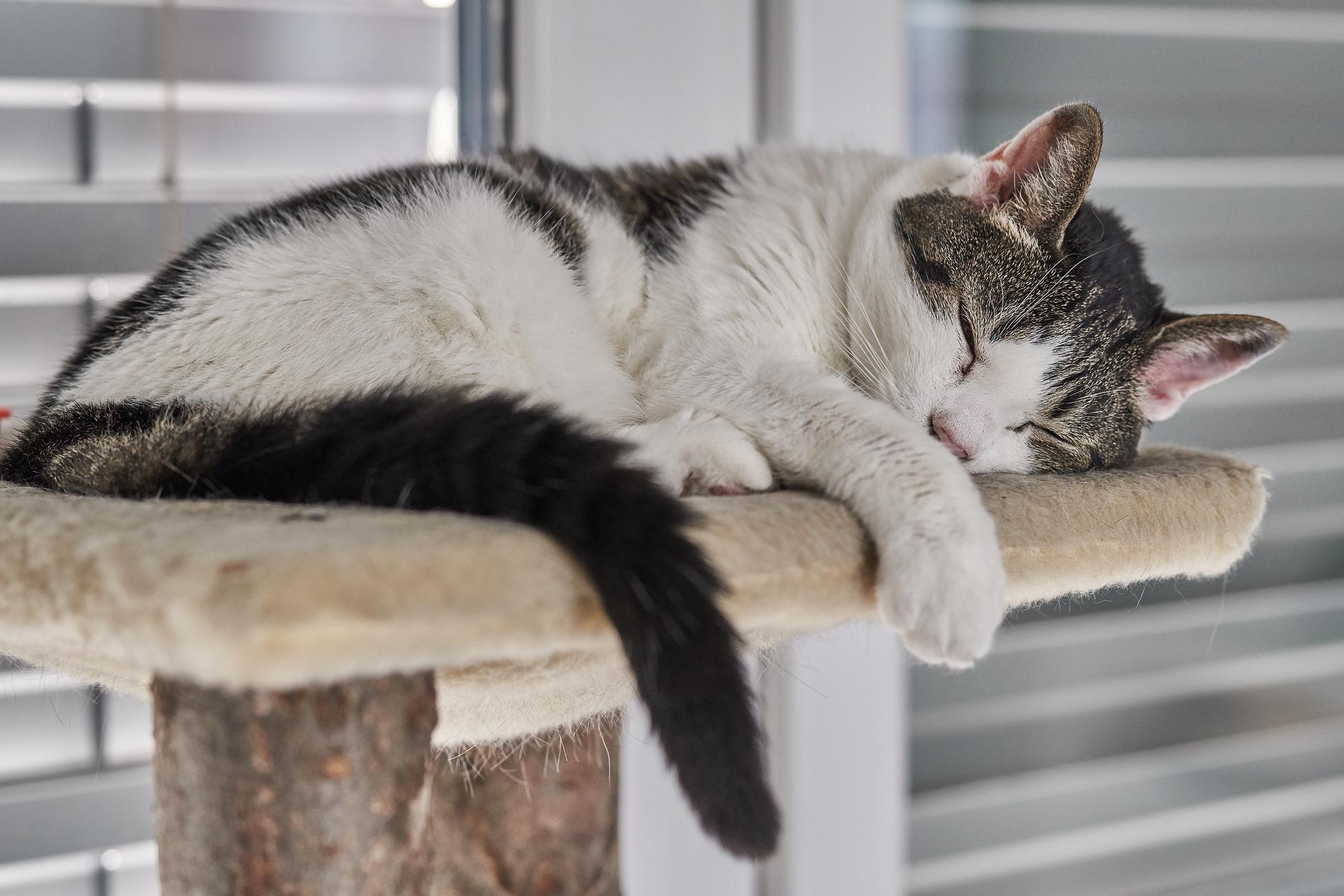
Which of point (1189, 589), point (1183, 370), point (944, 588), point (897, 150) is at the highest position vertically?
point (897, 150)

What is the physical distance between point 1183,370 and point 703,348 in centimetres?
60

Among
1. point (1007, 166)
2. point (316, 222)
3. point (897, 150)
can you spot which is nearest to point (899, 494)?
point (1007, 166)

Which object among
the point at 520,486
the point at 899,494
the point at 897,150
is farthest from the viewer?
the point at 897,150

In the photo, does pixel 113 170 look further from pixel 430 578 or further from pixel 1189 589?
pixel 1189 589

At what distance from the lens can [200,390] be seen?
101 centimetres

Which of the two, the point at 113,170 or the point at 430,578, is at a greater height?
the point at 113,170

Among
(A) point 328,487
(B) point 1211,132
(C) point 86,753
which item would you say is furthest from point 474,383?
(B) point 1211,132

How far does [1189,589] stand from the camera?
2.49 m

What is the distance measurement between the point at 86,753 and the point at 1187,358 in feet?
6.16

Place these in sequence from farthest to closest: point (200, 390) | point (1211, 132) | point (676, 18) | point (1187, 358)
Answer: point (1211, 132) < point (676, 18) < point (1187, 358) < point (200, 390)

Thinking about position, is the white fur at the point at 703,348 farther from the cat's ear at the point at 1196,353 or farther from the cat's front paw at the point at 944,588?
the cat's ear at the point at 1196,353

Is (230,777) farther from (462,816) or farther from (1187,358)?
(1187,358)

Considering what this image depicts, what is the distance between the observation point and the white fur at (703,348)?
89 centimetres

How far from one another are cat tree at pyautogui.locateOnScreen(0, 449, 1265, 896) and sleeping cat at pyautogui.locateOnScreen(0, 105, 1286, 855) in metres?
0.05
